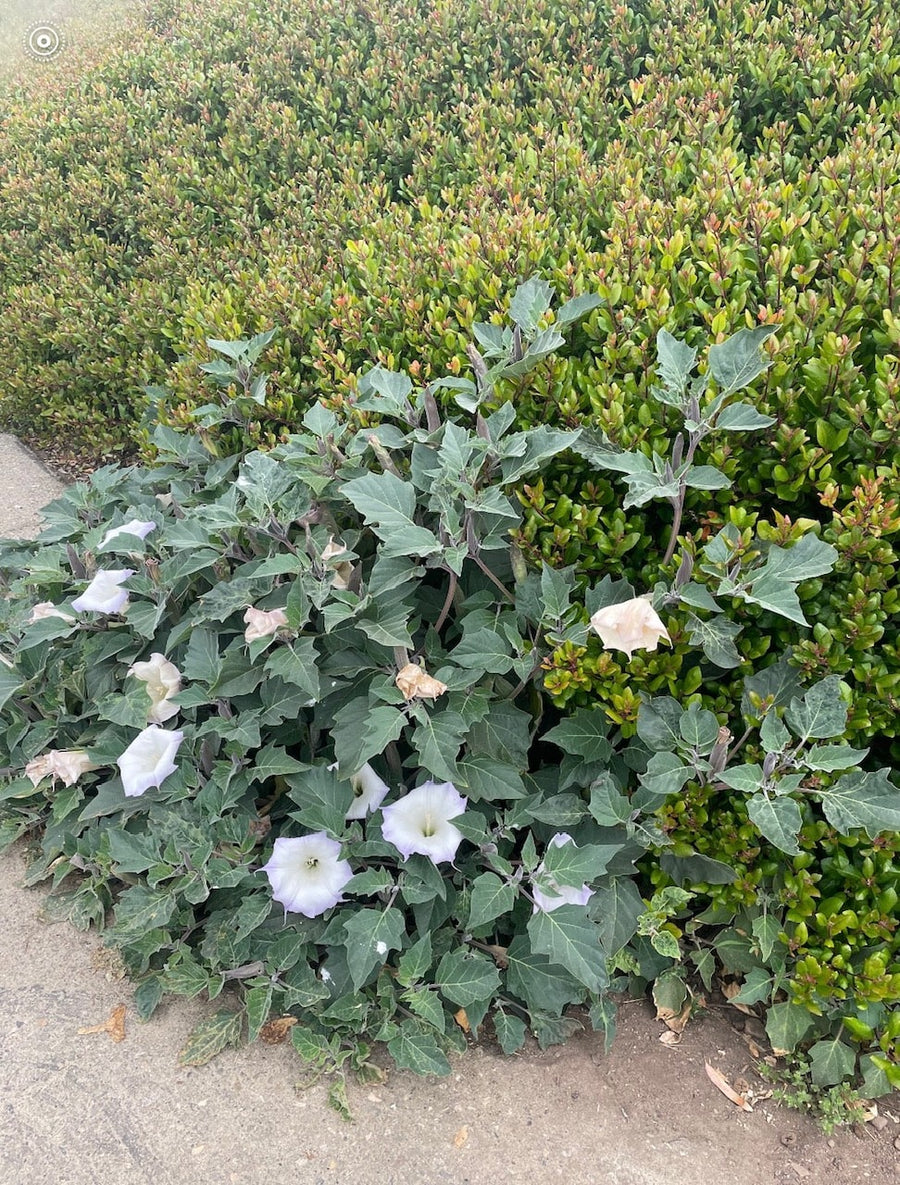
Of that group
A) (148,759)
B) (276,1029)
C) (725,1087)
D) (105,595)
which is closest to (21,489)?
(105,595)

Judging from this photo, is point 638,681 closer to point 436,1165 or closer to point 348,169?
point 436,1165

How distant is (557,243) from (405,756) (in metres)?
1.58

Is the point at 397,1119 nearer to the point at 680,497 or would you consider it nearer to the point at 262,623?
the point at 262,623

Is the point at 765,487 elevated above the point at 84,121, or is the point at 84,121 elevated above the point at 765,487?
the point at 84,121

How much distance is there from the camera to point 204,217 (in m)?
4.25

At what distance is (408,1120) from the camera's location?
1.88 metres

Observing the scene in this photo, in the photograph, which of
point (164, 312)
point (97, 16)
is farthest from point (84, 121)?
point (97, 16)

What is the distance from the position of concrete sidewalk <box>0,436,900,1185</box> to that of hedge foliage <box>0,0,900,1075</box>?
390mm

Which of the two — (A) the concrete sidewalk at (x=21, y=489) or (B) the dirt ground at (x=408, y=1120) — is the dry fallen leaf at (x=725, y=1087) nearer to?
(B) the dirt ground at (x=408, y=1120)

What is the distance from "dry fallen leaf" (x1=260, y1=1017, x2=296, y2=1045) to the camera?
6.78ft

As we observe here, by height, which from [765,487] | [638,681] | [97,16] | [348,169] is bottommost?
[638,681]

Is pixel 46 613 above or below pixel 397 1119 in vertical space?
above

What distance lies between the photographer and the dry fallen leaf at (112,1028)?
2053 millimetres

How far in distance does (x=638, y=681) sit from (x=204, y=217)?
135 inches
